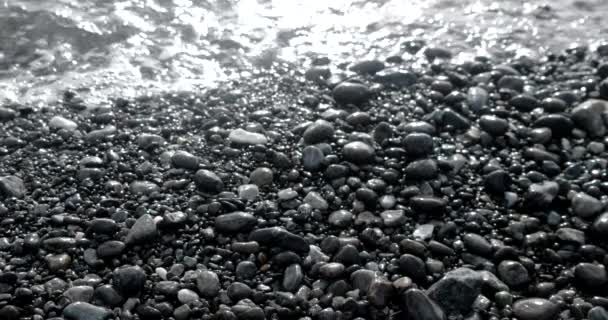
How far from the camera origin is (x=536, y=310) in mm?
3674

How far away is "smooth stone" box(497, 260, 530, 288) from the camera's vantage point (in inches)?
154

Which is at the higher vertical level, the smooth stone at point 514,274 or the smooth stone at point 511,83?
the smooth stone at point 511,83

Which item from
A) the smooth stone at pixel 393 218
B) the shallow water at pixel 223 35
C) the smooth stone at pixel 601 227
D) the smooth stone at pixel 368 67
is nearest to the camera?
the smooth stone at pixel 601 227

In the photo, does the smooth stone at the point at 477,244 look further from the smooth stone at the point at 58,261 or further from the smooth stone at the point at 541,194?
the smooth stone at the point at 58,261

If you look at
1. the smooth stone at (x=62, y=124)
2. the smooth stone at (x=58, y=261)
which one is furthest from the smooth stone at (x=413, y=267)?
the smooth stone at (x=62, y=124)

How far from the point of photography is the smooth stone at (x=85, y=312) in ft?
11.8

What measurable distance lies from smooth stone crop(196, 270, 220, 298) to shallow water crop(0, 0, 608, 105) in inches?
101

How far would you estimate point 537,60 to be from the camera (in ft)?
20.4

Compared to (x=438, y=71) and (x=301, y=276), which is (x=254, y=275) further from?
(x=438, y=71)

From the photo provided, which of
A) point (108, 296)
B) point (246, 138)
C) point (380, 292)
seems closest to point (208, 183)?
point (246, 138)

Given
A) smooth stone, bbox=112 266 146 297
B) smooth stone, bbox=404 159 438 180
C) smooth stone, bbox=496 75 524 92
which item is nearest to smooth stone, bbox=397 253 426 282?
smooth stone, bbox=404 159 438 180

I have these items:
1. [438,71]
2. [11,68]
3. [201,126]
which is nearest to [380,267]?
[201,126]

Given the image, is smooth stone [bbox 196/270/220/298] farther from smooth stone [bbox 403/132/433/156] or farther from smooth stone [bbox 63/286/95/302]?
smooth stone [bbox 403/132/433/156]

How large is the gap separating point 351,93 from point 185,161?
5.61 ft
